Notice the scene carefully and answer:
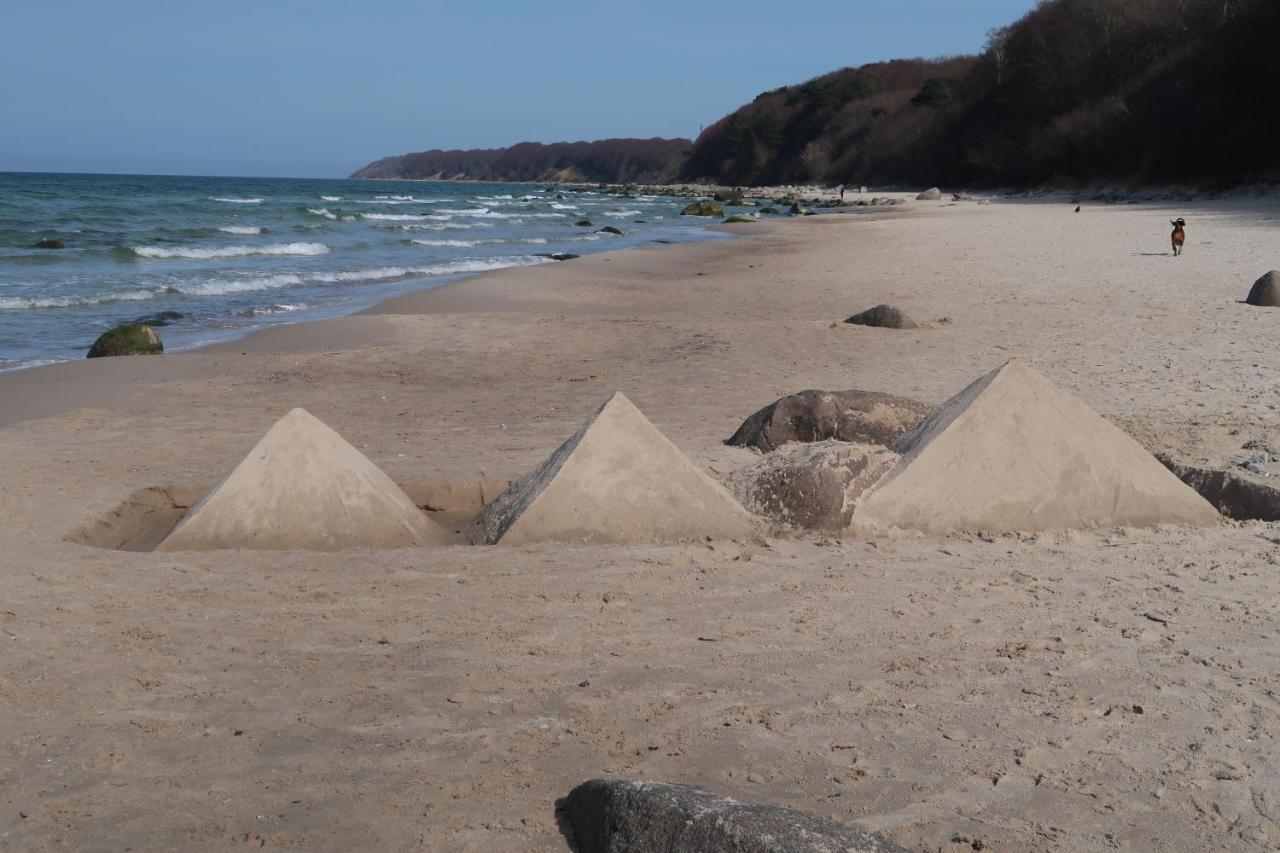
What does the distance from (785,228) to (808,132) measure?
66.1 meters

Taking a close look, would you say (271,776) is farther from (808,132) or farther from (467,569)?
(808,132)

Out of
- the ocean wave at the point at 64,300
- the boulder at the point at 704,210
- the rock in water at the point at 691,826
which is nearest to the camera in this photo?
the rock in water at the point at 691,826

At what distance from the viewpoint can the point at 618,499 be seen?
582cm

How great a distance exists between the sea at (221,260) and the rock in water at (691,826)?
10.5 m

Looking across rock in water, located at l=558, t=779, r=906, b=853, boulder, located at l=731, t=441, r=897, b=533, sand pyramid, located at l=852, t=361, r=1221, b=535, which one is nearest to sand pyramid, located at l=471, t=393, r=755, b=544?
boulder, located at l=731, t=441, r=897, b=533

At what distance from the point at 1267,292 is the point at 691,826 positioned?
42.8ft

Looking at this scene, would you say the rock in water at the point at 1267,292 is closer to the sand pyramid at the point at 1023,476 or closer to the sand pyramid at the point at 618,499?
the sand pyramid at the point at 1023,476

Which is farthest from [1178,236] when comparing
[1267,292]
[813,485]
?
[813,485]

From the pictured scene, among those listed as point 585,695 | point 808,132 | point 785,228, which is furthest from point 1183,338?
point 808,132

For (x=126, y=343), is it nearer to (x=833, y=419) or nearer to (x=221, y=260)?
(x=833, y=419)

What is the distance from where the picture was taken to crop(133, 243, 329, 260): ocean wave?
85.6 feet

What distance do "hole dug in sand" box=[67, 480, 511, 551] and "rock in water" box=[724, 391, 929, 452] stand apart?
172 cm

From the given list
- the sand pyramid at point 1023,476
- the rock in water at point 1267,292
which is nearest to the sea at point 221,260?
the sand pyramid at point 1023,476

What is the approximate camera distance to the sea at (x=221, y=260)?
604 inches
